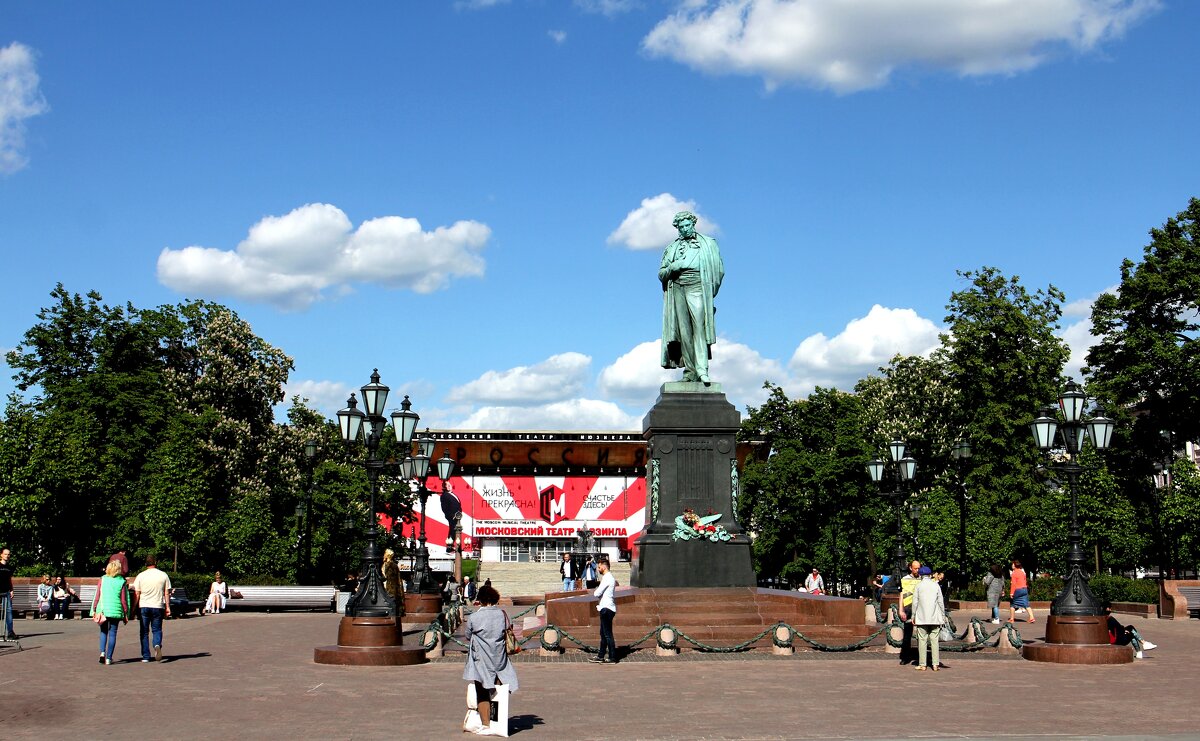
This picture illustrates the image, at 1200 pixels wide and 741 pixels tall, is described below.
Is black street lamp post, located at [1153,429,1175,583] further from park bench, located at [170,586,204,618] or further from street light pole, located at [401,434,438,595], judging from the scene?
park bench, located at [170,586,204,618]

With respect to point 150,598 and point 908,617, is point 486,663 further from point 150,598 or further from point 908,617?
point 908,617

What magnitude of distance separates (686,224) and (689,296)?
5.20ft

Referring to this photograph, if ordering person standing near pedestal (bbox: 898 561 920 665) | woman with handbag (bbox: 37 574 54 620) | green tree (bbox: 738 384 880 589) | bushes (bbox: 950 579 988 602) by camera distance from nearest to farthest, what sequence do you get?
person standing near pedestal (bbox: 898 561 920 665) → woman with handbag (bbox: 37 574 54 620) → bushes (bbox: 950 579 988 602) → green tree (bbox: 738 384 880 589)

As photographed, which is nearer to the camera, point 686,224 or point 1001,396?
point 686,224

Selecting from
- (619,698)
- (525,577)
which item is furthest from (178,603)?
(525,577)

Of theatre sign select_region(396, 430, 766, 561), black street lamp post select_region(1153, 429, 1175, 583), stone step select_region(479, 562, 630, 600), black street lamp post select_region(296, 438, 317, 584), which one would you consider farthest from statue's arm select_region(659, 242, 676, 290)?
theatre sign select_region(396, 430, 766, 561)

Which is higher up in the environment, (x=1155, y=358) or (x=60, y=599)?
(x=1155, y=358)

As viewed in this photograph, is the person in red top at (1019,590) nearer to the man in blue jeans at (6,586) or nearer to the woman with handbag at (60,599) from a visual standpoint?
the man in blue jeans at (6,586)

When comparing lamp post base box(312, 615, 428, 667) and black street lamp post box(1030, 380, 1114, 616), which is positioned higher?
black street lamp post box(1030, 380, 1114, 616)

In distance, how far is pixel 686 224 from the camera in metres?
25.2

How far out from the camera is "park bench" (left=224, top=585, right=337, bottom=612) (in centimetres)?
3919

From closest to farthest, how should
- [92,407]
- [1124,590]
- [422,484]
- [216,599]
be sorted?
[422,484]
[1124,590]
[216,599]
[92,407]

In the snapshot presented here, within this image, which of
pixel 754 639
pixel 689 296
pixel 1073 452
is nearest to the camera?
pixel 754 639

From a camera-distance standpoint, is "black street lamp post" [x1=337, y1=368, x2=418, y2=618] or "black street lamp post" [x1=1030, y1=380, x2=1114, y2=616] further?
"black street lamp post" [x1=1030, y1=380, x2=1114, y2=616]
